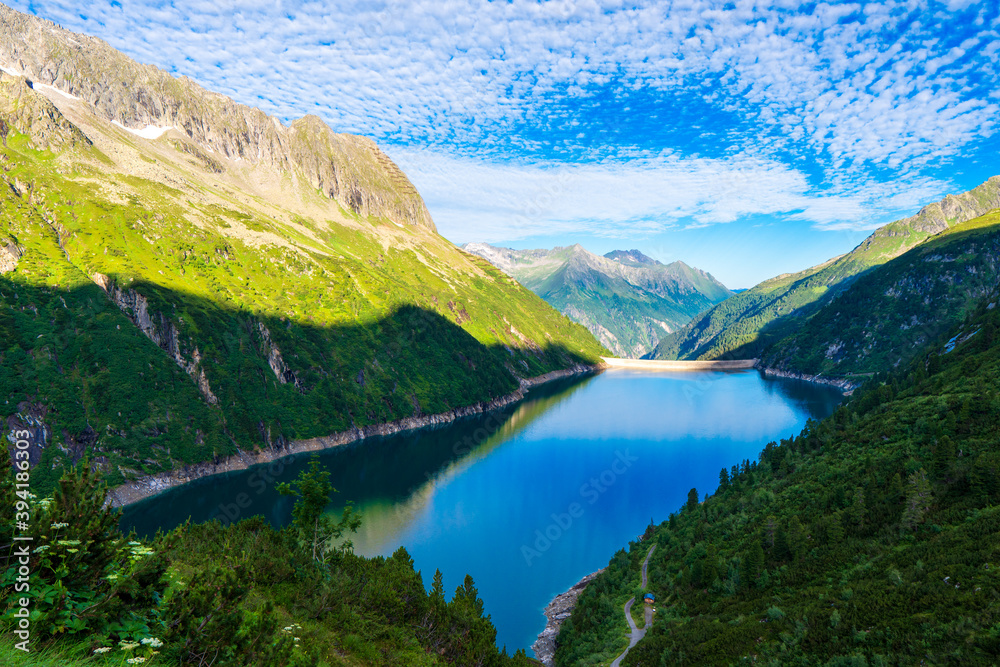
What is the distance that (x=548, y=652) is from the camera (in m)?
46.2

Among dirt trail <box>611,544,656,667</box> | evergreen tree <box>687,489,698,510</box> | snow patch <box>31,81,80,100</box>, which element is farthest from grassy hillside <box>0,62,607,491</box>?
evergreen tree <box>687,489,698,510</box>

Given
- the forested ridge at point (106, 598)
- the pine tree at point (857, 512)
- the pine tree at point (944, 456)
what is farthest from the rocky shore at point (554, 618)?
the forested ridge at point (106, 598)

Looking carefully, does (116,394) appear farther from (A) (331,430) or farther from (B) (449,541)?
(B) (449,541)

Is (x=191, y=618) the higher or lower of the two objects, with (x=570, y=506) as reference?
higher

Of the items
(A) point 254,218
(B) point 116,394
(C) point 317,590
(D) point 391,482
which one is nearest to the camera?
(C) point 317,590

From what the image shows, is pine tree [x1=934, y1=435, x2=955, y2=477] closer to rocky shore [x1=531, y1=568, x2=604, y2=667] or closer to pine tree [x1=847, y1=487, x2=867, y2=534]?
pine tree [x1=847, y1=487, x2=867, y2=534]

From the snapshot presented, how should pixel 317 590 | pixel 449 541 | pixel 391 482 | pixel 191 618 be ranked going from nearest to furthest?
pixel 191 618 < pixel 317 590 < pixel 449 541 < pixel 391 482

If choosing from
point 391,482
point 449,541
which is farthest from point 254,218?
point 449,541

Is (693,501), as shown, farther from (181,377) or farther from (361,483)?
(181,377)

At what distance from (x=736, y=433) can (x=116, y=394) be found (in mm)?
153721

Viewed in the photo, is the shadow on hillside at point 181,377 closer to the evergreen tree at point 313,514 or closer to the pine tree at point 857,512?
the evergreen tree at point 313,514

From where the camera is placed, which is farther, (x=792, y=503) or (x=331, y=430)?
(x=331, y=430)

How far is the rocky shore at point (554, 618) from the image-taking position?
46.2 meters

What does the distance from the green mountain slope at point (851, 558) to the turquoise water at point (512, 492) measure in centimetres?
1146
